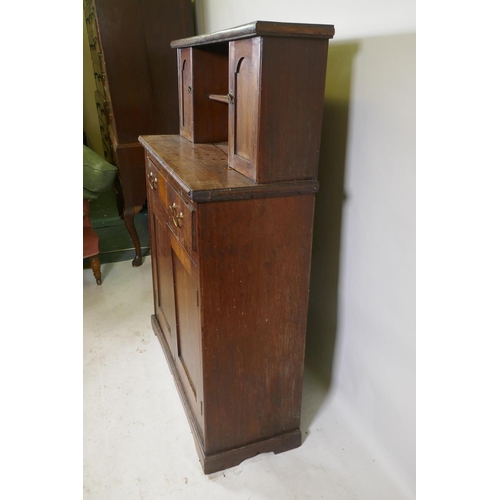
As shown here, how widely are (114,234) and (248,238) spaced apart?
2086 mm

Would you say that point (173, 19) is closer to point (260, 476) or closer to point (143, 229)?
point (143, 229)

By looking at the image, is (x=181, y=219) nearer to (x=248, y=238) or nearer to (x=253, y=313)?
(x=248, y=238)

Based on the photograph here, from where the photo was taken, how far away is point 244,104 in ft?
4.20

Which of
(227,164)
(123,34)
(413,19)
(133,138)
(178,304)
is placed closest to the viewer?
(413,19)

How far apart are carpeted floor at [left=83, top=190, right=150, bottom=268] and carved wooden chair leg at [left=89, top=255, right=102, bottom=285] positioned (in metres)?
0.33

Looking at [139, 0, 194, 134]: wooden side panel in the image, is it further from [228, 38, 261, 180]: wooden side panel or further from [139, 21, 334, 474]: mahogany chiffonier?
[228, 38, 261, 180]: wooden side panel

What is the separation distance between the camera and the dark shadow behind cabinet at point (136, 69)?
248 cm

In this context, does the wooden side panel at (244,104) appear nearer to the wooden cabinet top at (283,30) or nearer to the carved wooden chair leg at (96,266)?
the wooden cabinet top at (283,30)

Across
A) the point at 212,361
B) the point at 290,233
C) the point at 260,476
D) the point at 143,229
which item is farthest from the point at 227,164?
the point at 143,229

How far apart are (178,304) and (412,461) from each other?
0.96 m

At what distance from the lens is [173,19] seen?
260 centimetres

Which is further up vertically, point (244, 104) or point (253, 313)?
point (244, 104)

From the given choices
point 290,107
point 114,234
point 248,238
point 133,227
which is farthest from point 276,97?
point 114,234

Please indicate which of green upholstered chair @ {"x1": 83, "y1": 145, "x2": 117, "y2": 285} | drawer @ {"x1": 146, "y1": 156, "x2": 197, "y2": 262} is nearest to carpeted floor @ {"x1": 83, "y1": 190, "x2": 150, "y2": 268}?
green upholstered chair @ {"x1": 83, "y1": 145, "x2": 117, "y2": 285}
